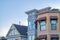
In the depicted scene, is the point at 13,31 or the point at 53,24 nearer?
the point at 53,24

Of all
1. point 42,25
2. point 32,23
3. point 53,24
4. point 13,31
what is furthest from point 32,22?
point 53,24

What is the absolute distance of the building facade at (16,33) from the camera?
3865 cm

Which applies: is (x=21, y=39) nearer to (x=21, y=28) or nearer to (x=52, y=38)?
(x=21, y=28)

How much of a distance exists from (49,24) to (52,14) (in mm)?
1659

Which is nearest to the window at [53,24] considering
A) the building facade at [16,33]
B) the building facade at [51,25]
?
the building facade at [51,25]

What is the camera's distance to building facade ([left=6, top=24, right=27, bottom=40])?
38.7 metres

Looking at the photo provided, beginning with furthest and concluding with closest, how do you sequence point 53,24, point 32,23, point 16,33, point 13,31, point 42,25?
1. point 13,31
2. point 16,33
3. point 32,23
4. point 42,25
5. point 53,24

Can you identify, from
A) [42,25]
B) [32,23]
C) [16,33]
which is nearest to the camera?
[42,25]

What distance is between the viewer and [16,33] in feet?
129

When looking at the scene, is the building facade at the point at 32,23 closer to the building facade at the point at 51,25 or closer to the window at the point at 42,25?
the window at the point at 42,25

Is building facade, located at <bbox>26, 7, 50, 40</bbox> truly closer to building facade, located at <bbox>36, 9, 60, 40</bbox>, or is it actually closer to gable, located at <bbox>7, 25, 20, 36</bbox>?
gable, located at <bbox>7, 25, 20, 36</bbox>

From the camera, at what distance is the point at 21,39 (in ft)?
127

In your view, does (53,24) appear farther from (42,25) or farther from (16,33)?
(16,33)

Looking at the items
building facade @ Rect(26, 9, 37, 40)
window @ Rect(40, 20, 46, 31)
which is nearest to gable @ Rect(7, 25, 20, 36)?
building facade @ Rect(26, 9, 37, 40)
